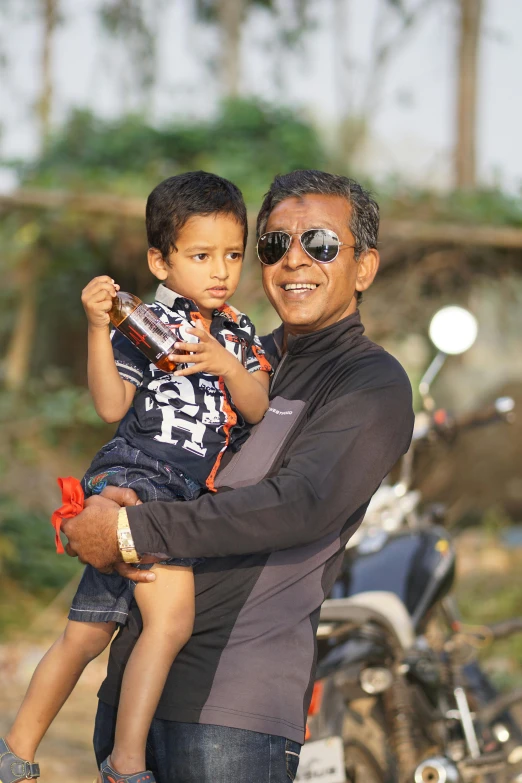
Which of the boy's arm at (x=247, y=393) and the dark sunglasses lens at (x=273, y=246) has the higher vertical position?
the dark sunglasses lens at (x=273, y=246)

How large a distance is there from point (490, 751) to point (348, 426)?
2073 millimetres

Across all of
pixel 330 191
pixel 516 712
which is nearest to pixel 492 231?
pixel 516 712

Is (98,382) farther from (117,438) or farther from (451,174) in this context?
(451,174)

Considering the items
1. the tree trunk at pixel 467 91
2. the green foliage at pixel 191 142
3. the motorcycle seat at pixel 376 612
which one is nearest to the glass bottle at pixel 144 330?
the motorcycle seat at pixel 376 612

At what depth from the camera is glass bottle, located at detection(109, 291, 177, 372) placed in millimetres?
2227

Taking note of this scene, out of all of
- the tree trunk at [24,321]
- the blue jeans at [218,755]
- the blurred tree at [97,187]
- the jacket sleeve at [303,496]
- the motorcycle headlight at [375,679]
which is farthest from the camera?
the tree trunk at [24,321]

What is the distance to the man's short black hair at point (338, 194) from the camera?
8.23 feet

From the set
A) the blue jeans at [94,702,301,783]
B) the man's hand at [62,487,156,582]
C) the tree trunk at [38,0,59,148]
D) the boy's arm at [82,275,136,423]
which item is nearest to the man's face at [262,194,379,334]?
the boy's arm at [82,275,136,423]

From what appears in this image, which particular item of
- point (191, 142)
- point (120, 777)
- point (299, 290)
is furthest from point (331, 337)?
point (191, 142)

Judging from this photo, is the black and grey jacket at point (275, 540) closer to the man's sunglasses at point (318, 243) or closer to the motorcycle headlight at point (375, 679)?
the man's sunglasses at point (318, 243)

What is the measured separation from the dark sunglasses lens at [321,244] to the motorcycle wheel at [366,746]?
1.78m

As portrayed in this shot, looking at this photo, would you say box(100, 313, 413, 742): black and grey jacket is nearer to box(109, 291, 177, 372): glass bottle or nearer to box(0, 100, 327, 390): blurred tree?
box(109, 291, 177, 372): glass bottle

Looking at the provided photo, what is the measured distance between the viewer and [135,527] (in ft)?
6.83

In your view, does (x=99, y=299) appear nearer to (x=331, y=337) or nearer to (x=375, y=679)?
(x=331, y=337)
